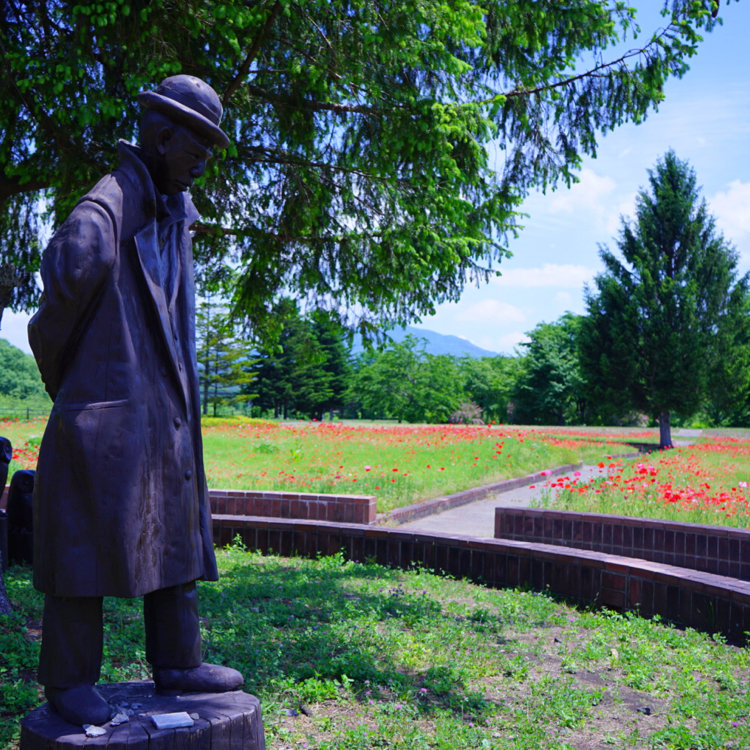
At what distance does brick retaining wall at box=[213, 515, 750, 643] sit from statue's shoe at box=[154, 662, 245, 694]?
408cm

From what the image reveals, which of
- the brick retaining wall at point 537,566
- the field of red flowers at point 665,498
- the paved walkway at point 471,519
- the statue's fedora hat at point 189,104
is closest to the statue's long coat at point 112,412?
the statue's fedora hat at point 189,104

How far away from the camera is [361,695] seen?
423cm

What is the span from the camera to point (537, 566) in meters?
6.88

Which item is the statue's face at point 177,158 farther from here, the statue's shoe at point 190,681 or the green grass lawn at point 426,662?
the green grass lawn at point 426,662

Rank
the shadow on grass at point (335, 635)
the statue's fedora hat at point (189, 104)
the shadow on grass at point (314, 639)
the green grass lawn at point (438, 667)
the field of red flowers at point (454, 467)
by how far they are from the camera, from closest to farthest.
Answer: the statue's fedora hat at point (189, 104)
the green grass lawn at point (438, 667)
the shadow on grass at point (314, 639)
the shadow on grass at point (335, 635)
the field of red flowers at point (454, 467)

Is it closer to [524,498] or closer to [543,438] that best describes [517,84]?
[524,498]

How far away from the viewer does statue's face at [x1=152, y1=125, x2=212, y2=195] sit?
9.21 ft

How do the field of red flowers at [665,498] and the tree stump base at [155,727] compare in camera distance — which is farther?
the field of red flowers at [665,498]

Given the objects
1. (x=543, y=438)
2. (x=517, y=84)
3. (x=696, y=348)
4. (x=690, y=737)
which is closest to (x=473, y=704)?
(x=690, y=737)

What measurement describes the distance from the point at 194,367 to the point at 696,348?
75.7 feet

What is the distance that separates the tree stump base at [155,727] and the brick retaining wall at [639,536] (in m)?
5.55

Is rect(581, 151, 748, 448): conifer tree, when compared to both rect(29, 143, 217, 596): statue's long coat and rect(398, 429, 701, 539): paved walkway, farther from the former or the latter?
rect(29, 143, 217, 596): statue's long coat

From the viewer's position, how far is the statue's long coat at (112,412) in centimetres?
256

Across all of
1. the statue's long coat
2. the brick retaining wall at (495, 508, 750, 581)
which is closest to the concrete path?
the brick retaining wall at (495, 508, 750, 581)
